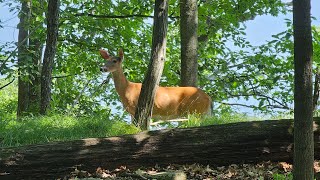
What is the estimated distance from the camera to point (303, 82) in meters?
4.67

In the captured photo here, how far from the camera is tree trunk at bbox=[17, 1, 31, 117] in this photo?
37.0ft

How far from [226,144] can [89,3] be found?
945 cm

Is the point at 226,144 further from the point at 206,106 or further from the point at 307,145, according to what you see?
the point at 206,106

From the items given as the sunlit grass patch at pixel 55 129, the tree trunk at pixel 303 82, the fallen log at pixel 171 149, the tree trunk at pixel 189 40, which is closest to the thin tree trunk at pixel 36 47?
the tree trunk at pixel 189 40

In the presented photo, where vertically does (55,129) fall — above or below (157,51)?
below

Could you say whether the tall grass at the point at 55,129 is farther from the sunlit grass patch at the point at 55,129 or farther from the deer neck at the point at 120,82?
the deer neck at the point at 120,82

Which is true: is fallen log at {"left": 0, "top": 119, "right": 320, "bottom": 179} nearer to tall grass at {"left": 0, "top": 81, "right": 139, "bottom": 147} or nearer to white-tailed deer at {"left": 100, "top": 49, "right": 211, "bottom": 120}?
tall grass at {"left": 0, "top": 81, "right": 139, "bottom": 147}

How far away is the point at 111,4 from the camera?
14977 millimetres

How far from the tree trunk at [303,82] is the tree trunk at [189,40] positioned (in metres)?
6.26

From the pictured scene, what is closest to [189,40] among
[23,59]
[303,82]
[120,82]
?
[120,82]

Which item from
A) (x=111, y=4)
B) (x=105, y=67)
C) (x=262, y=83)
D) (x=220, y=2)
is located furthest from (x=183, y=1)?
(x=262, y=83)

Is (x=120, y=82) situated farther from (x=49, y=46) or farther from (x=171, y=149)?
(x=171, y=149)

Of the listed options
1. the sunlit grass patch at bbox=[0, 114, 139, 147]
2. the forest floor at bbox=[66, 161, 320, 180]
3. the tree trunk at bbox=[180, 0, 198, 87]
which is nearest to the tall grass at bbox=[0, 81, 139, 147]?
the sunlit grass patch at bbox=[0, 114, 139, 147]

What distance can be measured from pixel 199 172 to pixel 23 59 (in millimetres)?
6417
